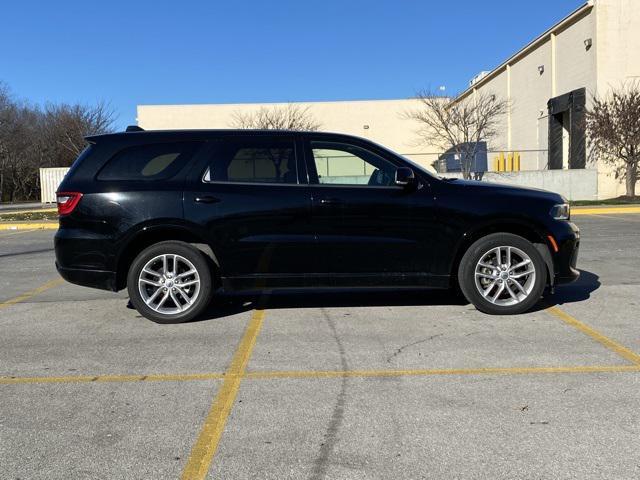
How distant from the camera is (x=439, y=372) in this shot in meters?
4.32

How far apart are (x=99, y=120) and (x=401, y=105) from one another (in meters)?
24.9

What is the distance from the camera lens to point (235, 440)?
10.8 feet

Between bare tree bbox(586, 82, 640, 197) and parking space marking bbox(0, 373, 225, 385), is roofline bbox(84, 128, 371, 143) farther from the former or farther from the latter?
bare tree bbox(586, 82, 640, 197)

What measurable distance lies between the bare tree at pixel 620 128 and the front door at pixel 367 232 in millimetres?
22767

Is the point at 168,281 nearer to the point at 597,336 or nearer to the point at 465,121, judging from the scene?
the point at 597,336

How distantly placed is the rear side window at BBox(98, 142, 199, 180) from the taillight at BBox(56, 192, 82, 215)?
0.29m

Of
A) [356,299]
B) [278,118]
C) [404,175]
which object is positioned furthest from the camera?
[278,118]

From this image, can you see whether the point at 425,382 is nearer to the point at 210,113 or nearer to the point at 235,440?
the point at 235,440

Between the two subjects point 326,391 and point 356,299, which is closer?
point 326,391

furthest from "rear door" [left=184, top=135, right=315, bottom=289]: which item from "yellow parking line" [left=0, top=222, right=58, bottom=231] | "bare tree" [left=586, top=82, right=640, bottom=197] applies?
"bare tree" [left=586, top=82, right=640, bottom=197]

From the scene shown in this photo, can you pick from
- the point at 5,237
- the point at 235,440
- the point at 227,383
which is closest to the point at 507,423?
the point at 235,440

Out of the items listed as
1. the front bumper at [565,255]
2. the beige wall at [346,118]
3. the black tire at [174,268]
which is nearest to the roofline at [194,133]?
the black tire at [174,268]

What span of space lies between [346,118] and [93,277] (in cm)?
4446

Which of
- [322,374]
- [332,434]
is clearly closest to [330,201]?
[322,374]
